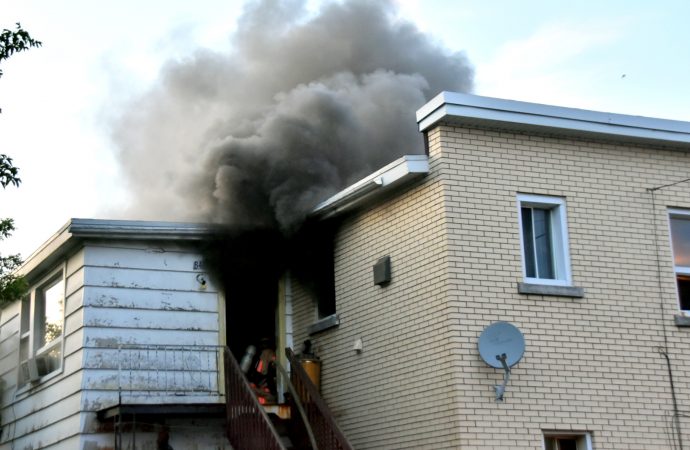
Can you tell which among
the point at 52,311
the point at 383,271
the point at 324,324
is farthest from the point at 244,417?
the point at 52,311

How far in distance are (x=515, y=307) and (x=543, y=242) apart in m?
1.04

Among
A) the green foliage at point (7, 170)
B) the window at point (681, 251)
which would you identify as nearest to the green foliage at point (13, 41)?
the green foliage at point (7, 170)

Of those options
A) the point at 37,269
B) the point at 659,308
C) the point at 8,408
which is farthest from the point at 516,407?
the point at 8,408

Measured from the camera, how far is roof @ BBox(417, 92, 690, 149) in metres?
11.5

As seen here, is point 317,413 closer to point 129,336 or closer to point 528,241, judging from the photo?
point 129,336

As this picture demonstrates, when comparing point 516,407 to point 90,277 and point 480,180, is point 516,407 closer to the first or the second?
point 480,180

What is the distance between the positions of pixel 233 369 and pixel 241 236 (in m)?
2.14

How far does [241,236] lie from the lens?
14094 mm

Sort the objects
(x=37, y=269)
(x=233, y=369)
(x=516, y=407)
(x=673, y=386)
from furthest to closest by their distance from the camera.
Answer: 1. (x=37, y=269)
2. (x=233, y=369)
3. (x=673, y=386)
4. (x=516, y=407)

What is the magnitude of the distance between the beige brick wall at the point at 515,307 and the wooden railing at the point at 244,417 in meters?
1.44

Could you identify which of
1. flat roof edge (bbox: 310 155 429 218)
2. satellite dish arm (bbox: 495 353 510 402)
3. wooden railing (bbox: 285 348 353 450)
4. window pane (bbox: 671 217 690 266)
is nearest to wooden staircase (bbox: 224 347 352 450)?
wooden railing (bbox: 285 348 353 450)

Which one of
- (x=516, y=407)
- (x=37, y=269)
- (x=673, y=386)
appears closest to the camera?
(x=516, y=407)

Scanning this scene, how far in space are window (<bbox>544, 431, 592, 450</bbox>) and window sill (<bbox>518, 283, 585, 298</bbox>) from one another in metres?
1.55

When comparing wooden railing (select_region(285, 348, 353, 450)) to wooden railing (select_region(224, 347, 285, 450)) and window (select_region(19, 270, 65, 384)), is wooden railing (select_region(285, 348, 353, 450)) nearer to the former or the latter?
wooden railing (select_region(224, 347, 285, 450))
